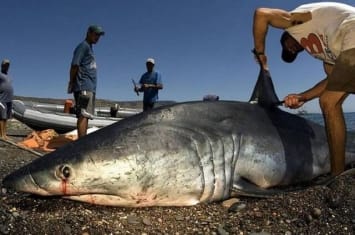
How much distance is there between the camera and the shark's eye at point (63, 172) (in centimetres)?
310

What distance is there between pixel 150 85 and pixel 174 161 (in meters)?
7.65

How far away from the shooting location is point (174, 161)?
11.2 feet

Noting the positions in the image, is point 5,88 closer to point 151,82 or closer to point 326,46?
point 151,82

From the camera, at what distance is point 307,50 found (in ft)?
14.3

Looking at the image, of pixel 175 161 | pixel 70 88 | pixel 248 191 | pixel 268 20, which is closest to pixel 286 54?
pixel 268 20

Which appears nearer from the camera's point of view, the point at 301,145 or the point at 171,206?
the point at 171,206

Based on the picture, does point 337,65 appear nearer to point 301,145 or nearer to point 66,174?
point 301,145

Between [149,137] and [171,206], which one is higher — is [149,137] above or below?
above

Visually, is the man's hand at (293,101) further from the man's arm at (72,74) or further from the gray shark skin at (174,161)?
the man's arm at (72,74)

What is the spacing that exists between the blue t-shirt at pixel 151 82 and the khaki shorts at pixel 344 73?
23.4 ft

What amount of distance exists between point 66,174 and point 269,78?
2.40 m

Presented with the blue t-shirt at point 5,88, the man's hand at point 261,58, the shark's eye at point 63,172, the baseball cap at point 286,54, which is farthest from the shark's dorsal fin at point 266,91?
the blue t-shirt at point 5,88

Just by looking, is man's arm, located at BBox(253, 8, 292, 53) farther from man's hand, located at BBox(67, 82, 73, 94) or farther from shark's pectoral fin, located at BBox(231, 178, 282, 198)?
man's hand, located at BBox(67, 82, 73, 94)

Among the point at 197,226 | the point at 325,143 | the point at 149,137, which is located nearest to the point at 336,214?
the point at 197,226
